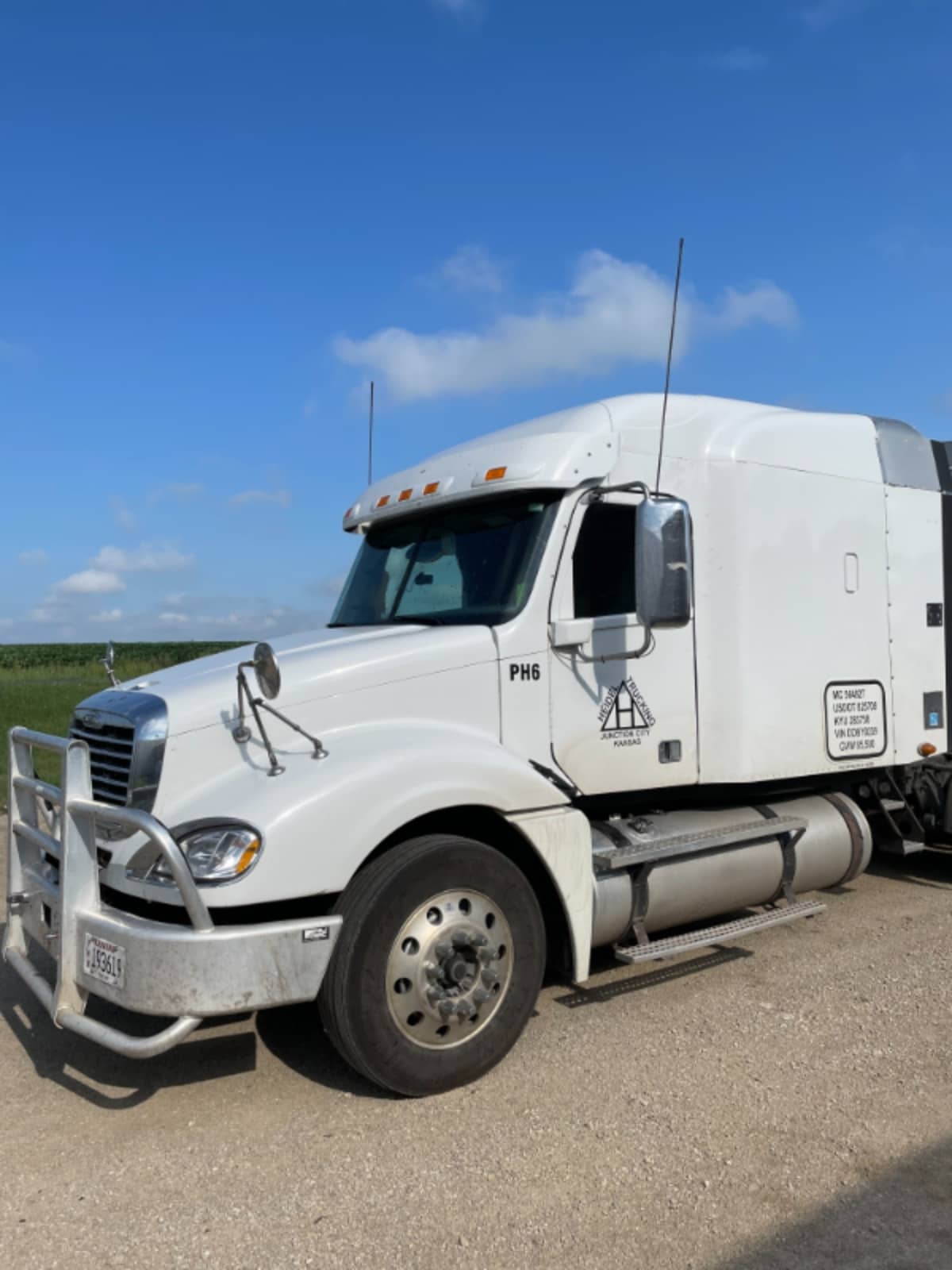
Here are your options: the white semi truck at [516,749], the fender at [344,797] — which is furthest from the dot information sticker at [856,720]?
the fender at [344,797]

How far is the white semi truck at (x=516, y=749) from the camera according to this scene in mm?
3934

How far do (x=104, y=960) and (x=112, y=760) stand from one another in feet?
3.10

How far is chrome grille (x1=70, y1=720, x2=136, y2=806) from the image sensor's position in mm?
4289

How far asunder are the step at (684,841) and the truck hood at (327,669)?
116cm

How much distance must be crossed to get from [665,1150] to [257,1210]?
4.74 feet

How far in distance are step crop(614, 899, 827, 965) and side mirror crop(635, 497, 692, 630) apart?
1595 mm

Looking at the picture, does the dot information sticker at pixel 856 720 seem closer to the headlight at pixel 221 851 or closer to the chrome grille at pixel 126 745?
the headlight at pixel 221 851

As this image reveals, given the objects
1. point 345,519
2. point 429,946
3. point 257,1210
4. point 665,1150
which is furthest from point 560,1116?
point 345,519

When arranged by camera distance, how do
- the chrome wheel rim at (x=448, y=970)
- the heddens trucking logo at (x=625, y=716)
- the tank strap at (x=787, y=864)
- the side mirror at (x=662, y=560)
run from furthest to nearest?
the tank strap at (x=787, y=864), the heddens trucking logo at (x=625, y=716), the side mirror at (x=662, y=560), the chrome wheel rim at (x=448, y=970)

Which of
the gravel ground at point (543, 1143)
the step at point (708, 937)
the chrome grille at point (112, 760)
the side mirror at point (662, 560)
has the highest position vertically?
the side mirror at point (662, 560)

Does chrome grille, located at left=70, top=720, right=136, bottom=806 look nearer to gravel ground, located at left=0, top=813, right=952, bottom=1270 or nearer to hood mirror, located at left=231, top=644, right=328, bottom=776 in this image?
hood mirror, located at left=231, top=644, right=328, bottom=776

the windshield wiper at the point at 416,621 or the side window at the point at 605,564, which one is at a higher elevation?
the side window at the point at 605,564

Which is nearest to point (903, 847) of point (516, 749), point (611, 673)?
point (611, 673)

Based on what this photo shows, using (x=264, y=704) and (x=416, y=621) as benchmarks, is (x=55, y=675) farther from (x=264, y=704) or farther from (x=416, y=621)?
(x=264, y=704)
